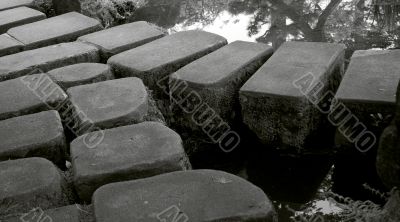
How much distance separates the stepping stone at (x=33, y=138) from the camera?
188cm

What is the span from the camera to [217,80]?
7.36 feet

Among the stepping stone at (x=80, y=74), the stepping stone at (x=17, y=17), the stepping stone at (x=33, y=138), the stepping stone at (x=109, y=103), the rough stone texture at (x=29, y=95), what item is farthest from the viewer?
the stepping stone at (x=17, y=17)

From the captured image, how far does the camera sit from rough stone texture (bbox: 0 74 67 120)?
2.21 metres

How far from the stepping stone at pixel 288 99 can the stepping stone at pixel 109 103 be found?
479 millimetres

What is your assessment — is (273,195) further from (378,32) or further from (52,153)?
(378,32)

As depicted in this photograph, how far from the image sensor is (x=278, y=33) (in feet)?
10.2

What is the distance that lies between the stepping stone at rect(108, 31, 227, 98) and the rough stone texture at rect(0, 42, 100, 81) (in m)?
0.22

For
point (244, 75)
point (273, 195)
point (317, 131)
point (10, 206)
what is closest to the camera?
point (10, 206)

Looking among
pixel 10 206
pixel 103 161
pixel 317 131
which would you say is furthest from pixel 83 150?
pixel 317 131

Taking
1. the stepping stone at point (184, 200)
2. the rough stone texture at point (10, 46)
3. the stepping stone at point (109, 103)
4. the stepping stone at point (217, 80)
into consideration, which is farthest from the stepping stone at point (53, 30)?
the stepping stone at point (184, 200)

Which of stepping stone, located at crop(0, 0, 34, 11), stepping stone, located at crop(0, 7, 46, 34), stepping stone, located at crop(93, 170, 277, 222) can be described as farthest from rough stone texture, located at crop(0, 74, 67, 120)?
stepping stone, located at crop(0, 0, 34, 11)

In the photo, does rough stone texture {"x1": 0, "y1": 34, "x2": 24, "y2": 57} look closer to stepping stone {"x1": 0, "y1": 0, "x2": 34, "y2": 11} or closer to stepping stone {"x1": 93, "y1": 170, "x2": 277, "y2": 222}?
stepping stone {"x1": 0, "y1": 0, "x2": 34, "y2": 11}

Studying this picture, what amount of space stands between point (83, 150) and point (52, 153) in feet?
0.62

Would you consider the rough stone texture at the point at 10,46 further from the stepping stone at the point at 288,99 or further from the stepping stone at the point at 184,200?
the stepping stone at the point at 184,200
